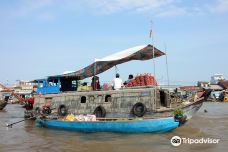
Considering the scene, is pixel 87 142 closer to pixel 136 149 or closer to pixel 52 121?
pixel 136 149

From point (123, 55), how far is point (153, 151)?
698 centimetres

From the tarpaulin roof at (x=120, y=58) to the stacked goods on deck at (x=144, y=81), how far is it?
1162 millimetres

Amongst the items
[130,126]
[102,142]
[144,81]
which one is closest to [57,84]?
[144,81]

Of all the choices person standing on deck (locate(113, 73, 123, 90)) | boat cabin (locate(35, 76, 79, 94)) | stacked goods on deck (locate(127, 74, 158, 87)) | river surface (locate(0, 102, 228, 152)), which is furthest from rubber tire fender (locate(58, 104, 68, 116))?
stacked goods on deck (locate(127, 74, 158, 87))

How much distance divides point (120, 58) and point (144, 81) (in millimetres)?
1958

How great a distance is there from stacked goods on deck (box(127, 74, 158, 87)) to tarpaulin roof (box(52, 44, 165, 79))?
45.8 inches

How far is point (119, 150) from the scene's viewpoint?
10094mm

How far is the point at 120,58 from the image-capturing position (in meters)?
15.6

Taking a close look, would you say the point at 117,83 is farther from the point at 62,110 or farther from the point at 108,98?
the point at 62,110

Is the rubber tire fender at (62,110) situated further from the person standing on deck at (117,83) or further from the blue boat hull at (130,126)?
the person standing on deck at (117,83)

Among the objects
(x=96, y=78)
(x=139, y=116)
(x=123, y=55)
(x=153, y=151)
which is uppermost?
(x=123, y=55)

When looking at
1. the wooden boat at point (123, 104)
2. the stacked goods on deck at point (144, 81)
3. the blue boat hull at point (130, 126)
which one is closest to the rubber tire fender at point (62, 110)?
the wooden boat at point (123, 104)

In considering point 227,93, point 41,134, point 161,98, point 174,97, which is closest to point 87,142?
point 41,134

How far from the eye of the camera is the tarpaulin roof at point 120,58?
15594 millimetres
